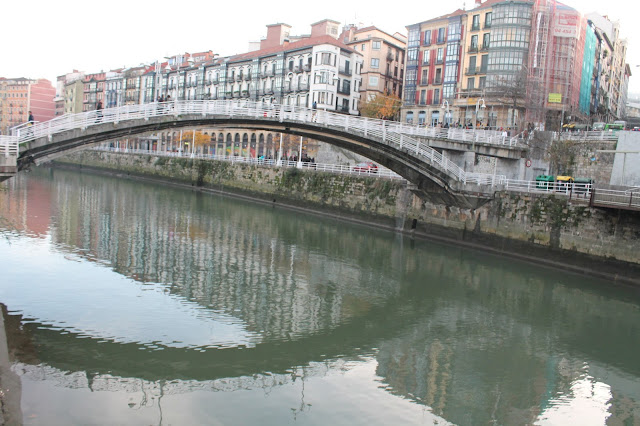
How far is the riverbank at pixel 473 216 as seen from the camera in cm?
2434

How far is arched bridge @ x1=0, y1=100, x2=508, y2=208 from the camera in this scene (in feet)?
62.5

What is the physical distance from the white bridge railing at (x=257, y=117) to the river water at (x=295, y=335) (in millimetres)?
4907

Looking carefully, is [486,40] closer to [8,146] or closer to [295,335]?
[295,335]

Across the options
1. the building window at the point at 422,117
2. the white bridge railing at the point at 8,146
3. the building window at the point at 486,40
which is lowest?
the white bridge railing at the point at 8,146

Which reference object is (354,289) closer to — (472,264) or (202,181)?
(472,264)

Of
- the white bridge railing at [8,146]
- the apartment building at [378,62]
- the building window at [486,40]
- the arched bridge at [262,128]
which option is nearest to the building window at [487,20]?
the building window at [486,40]

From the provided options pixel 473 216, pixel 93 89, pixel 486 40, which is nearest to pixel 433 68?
pixel 486 40

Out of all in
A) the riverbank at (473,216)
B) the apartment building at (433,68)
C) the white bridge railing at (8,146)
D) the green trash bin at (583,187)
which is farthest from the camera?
the apartment building at (433,68)

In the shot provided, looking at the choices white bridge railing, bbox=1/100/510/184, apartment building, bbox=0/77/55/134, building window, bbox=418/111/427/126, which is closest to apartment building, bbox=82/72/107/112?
apartment building, bbox=0/77/55/134

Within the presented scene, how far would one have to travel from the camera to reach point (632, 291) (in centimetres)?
2261

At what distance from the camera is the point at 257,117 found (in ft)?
83.3

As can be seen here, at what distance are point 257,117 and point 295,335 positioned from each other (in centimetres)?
1315

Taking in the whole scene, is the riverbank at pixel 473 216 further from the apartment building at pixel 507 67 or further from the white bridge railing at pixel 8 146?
the white bridge railing at pixel 8 146

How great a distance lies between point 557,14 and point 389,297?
3662 centimetres
